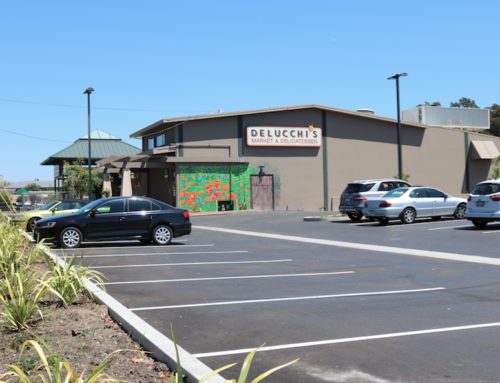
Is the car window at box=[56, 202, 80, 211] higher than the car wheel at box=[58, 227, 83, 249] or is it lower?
higher

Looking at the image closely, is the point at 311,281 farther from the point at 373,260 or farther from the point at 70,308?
the point at 70,308

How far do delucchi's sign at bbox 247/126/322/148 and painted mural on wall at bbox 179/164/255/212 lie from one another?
2036mm

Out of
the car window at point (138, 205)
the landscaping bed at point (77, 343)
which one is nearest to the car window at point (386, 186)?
the car window at point (138, 205)

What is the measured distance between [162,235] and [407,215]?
Answer: 10.4m

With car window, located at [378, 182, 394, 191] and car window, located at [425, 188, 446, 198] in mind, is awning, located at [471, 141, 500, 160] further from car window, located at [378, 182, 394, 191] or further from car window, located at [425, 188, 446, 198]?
car window, located at [425, 188, 446, 198]

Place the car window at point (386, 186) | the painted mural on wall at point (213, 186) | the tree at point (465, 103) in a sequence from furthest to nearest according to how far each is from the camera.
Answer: the tree at point (465, 103) < the painted mural on wall at point (213, 186) < the car window at point (386, 186)

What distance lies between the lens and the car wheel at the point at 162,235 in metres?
15.6

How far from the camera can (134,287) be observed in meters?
8.75

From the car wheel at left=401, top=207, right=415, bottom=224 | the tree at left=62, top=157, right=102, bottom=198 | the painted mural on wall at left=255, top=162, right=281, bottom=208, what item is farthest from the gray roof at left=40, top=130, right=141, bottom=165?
the car wheel at left=401, top=207, right=415, bottom=224

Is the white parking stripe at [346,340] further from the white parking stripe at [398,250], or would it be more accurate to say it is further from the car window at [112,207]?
the car window at [112,207]

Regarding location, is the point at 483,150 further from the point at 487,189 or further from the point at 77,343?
the point at 77,343

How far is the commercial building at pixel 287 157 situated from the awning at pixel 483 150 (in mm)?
78

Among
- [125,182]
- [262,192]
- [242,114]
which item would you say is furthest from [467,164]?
[125,182]

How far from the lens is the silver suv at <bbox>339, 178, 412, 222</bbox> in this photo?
22.6 meters
